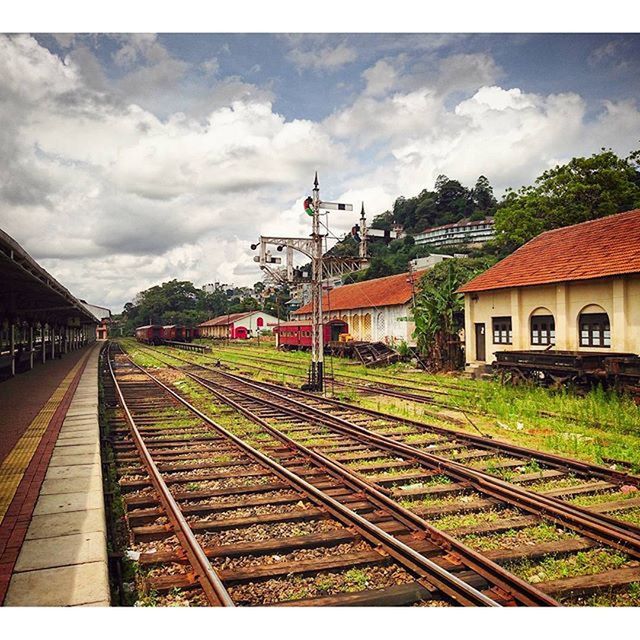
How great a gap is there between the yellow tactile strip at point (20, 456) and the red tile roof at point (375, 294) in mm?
17644

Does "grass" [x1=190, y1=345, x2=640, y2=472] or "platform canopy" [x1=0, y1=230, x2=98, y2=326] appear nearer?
"grass" [x1=190, y1=345, x2=640, y2=472]

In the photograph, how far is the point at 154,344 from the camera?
6062 centimetres

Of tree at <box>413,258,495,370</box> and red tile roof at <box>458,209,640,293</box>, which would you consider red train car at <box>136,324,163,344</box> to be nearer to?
tree at <box>413,258,495,370</box>

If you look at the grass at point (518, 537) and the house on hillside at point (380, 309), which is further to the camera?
the house on hillside at point (380, 309)

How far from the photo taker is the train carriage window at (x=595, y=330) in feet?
49.4

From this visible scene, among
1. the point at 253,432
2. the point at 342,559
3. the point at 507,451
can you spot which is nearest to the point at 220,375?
the point at 253,432

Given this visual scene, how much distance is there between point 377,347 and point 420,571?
23.8 metres

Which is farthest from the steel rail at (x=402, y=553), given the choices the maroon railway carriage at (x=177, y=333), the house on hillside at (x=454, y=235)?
the house on hillside at (x=454, y=235)

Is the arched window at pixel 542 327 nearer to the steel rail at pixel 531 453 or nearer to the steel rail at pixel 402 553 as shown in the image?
the steel rail at pixel 531 453

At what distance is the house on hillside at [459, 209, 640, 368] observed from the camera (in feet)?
47.3

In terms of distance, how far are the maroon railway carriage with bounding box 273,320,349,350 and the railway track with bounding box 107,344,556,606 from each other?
25.3 m

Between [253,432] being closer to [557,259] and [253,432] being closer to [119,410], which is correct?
[119,410]

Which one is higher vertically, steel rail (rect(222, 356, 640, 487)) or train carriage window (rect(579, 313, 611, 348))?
train carriage window (rect(579, 313, 611, 348))

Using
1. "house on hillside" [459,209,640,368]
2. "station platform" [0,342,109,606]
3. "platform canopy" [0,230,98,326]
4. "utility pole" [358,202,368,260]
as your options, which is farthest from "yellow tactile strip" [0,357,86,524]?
"house on hillside" [459,209,640,368]
